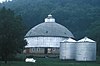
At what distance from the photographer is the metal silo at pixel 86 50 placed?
329 feet

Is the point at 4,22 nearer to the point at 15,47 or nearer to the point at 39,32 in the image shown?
the point at 15,47

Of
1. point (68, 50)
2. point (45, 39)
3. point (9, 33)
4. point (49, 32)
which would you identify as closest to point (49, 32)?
point (49, 32)

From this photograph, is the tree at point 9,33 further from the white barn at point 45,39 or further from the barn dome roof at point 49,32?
the barn dome roof at point 49,32

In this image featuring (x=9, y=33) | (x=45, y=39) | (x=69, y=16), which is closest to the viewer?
(x=9, y=33)

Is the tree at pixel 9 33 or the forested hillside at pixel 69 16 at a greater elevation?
the forested hillside at pixel 69 16

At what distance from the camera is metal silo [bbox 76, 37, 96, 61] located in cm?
10036

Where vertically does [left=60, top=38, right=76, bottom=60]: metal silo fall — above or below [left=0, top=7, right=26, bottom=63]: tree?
below

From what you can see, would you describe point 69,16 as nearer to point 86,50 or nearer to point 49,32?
point 49,32

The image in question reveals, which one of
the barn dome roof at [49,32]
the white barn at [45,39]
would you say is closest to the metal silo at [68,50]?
the white barn at [45,39]

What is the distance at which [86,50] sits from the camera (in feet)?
334

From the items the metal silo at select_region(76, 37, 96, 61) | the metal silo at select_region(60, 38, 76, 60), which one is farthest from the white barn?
the metal silo at select_region(76, 37, 96, 61)

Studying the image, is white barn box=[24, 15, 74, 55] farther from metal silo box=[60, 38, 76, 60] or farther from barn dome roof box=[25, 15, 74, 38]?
metal silo box=[60, 38, 76, 60]

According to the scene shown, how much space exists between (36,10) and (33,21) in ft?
30.9

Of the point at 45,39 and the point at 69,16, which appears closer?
the point at 45,39
